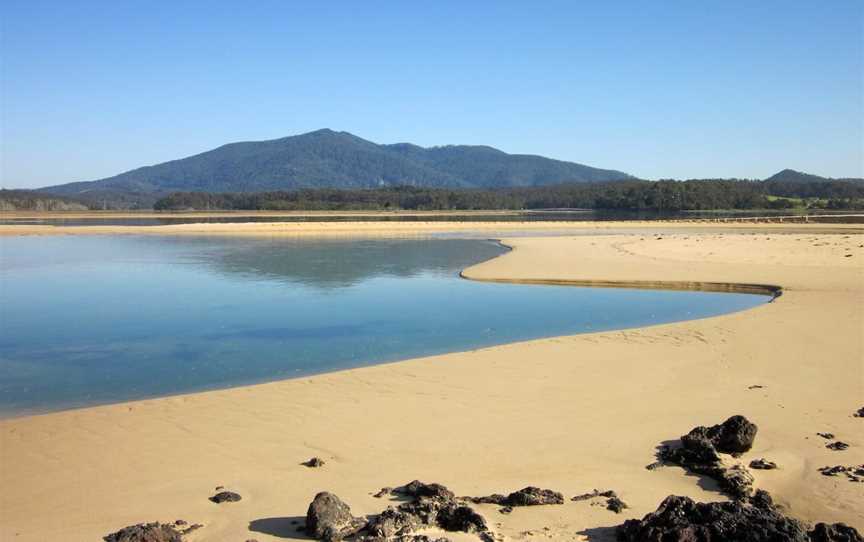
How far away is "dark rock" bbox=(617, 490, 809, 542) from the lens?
14.6 feet

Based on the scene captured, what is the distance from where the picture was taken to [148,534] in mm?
4660

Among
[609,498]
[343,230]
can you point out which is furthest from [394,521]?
[343,230]

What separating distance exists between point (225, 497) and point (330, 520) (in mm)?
1153

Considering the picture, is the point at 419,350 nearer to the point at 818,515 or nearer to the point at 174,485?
the point at 174,485

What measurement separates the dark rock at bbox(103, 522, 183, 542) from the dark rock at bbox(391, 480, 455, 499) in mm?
1732

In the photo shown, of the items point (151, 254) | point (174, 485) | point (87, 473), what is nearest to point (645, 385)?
point (174, 485)

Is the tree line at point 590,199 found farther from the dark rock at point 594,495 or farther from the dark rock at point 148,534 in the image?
the dark rock at point 148,534

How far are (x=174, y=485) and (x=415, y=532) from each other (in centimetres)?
232

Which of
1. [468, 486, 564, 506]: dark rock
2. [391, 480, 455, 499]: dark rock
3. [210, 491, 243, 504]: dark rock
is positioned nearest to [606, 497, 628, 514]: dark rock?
[468, 486, 564, 506]: dark rock

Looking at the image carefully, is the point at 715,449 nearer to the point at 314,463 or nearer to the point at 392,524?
the point at 392,524

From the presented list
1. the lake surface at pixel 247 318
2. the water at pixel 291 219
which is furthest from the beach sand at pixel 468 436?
the water at pixel 291 219

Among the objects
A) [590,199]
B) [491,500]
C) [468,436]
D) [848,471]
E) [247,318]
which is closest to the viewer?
[491,500]

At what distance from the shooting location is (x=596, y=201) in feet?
456

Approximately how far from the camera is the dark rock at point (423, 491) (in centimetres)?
534
